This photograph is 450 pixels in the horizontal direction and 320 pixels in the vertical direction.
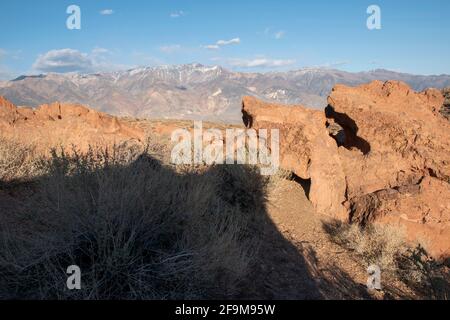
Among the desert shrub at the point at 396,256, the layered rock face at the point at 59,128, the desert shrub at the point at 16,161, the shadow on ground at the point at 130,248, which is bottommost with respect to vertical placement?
the desert shrub at the point at 396,256

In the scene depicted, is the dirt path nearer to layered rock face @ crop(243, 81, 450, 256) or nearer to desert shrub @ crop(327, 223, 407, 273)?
desert shrub @ crop(327, 223, 407, 273)

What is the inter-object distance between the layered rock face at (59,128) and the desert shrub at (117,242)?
190 centimetres

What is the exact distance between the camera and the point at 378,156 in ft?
26.9

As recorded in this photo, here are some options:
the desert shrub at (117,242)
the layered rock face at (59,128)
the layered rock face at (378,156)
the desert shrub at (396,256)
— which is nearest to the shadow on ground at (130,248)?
the desert shrub at (117,242)

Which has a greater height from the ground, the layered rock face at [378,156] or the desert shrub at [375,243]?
the layered rock face at [378,156]

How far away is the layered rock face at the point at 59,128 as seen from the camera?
763 cm

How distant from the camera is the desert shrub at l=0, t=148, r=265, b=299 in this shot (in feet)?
11.8

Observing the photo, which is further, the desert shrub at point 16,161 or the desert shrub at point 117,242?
the desert shrub at point 16,161

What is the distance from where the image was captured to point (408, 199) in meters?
7.28

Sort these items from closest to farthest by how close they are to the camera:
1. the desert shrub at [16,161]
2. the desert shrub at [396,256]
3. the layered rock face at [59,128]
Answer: the desert shrub at [396,256]
the desert shrub at [16,161]
the layered rock face at [59,128]

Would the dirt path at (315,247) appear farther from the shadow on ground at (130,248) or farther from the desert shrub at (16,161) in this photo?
the desert shrub at (16,161)
